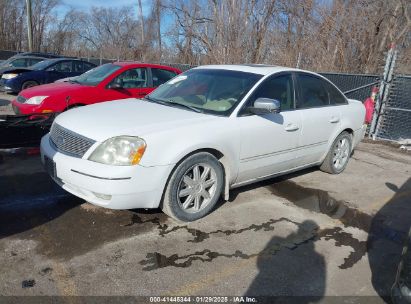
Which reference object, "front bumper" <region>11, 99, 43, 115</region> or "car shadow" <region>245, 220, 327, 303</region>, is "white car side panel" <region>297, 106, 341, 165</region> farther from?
"front bumper" <region>11, 99, 43, 115</region>

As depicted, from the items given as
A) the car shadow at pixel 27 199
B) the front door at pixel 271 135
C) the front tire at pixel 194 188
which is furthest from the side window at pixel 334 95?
the car shadow at pixel 27 199

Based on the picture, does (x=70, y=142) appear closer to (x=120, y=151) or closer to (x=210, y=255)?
(x=120, y=151)

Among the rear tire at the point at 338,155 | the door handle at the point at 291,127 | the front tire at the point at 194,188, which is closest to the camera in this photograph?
the front tire at the point at 194,188

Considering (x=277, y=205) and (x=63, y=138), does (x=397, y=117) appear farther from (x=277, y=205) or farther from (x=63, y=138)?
(x=63, y=138)

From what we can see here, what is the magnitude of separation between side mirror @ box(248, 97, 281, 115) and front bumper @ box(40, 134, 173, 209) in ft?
4.18

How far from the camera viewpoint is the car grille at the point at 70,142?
361cm

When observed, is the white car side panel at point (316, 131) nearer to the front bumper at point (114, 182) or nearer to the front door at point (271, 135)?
the front door at point (271, 135)

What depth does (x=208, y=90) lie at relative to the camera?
4695 millimetres

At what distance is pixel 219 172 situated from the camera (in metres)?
4.12

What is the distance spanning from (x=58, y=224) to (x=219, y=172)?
1738 mm

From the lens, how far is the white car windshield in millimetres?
4391

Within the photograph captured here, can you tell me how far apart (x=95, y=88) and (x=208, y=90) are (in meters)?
3.60

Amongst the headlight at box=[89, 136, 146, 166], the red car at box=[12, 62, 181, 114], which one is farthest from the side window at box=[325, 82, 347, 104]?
the red car at box=[12, 62, 181, 114]

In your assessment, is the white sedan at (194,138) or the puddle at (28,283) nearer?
the puddle at (28,283)
